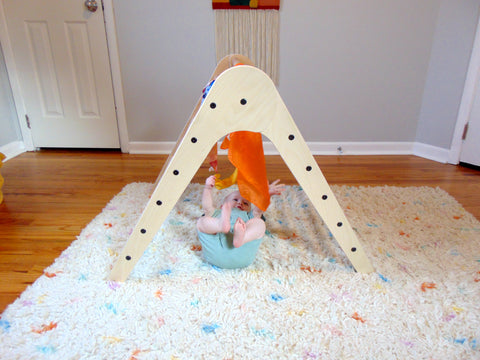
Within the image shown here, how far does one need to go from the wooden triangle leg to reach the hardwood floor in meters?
0.46

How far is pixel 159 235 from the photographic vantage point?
128 cm

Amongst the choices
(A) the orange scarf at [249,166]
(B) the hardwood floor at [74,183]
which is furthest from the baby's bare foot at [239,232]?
(B) the hardwood floor at [74,183]

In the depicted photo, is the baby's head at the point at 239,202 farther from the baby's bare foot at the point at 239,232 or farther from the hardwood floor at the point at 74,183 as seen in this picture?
the hardwood floor at the point at 74,183

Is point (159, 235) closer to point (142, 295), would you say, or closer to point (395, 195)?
point (142, 295)

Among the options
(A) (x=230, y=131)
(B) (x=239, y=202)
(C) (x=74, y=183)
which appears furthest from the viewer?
(C) (x=74, y=183)

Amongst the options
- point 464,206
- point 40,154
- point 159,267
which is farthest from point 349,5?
point 40,154

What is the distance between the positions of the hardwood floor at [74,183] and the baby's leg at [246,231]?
696 millimetres

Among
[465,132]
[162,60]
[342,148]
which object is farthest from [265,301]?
[465,132]

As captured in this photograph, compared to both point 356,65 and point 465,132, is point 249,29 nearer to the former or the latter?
point 356,65

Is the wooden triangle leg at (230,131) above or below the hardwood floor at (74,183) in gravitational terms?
above

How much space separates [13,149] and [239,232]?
7.16 feet

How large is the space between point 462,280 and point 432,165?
1.39 meters

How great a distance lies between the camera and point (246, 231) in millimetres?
994

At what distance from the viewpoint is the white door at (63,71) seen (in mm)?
2135
